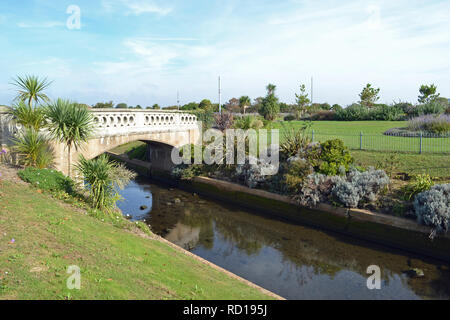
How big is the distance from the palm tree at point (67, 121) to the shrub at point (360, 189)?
32.2 ft

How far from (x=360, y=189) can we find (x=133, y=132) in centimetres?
1106

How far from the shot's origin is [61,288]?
5.13 metres

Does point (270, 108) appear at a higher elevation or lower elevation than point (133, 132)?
higher

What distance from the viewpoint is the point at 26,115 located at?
12.3 m

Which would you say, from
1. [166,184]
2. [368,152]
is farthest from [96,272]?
[166,184]

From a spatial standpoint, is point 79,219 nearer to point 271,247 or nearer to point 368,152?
point 271,247

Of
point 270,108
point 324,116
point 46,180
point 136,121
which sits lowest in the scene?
point 46,180

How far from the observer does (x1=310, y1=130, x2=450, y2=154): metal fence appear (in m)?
16.5

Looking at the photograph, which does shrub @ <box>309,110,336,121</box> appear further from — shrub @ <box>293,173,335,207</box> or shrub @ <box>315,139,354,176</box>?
shrub @ <box>293,173,335,207</box>

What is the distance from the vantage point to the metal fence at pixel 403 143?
54.2 feet

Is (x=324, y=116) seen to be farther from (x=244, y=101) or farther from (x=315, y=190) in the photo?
(x=315, y=190)

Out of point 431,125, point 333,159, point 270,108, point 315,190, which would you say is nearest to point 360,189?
point 315,190

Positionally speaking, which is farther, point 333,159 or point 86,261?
point 333,159

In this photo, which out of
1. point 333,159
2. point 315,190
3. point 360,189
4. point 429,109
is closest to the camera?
point 360,189
